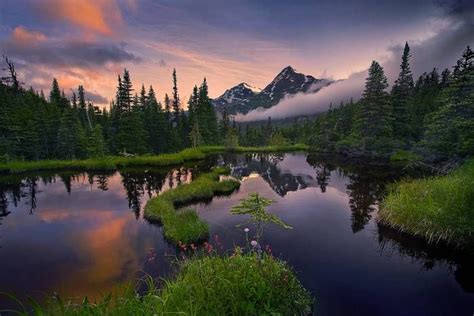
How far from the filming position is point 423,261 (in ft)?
33.6

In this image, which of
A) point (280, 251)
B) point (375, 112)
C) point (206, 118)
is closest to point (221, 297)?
point (280, 251)

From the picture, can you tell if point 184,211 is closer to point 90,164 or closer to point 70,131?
point 90,164

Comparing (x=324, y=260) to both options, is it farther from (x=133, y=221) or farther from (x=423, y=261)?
(x=133, y=221)

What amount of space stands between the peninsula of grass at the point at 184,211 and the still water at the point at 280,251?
630 mm

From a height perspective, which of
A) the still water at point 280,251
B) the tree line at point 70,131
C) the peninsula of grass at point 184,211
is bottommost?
the still water at point 280,251

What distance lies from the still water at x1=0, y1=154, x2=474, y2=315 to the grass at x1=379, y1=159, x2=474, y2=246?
1.81 ft

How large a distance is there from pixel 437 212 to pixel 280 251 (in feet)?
23.0

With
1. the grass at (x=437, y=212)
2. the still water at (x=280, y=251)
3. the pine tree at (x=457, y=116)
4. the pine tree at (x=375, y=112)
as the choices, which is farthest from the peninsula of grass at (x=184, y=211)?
the pine tree at (x=375, y=112)

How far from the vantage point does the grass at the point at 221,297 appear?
455cm

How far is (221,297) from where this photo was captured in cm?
547

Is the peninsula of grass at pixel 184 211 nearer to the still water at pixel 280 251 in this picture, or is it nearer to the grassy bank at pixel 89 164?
the still water at pixel 280 251

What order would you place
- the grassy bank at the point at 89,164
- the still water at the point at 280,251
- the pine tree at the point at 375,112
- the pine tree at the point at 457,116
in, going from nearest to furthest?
1. the still water at the point at 280,251
2. the pine tree at the point at 457,116
3. the grassy bank at the point at 89,164
4. the pine tree at the point at 375,112

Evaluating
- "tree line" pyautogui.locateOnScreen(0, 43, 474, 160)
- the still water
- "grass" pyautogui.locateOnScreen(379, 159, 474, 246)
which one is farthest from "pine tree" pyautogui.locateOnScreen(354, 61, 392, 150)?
"grass" pyautogui.locateOnScreen(379, 159, 474, 246)

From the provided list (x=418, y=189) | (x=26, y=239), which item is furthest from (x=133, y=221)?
(x=418, y=189)
